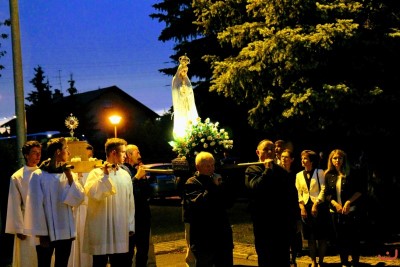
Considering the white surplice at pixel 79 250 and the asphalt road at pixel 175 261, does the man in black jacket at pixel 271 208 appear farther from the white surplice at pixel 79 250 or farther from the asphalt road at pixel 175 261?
the white surplice at pixel 79 250

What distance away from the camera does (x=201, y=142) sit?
889cm

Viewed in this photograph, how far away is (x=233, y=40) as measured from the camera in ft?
46.3

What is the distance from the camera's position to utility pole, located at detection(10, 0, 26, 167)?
972 cm

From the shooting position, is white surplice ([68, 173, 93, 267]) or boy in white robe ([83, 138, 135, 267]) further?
white surplice ([68, 173, 93, 267])

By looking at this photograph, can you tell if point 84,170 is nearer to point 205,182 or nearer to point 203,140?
point 205,182

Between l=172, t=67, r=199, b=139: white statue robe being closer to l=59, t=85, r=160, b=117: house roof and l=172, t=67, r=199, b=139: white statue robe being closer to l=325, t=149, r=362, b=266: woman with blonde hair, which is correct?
l=325, t=149, r=362, b=266: woman with blonde hair

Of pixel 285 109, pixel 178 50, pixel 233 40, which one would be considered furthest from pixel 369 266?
pixel 178 50

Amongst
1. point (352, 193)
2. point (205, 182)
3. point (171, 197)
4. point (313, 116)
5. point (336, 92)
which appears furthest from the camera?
point (171, 197)

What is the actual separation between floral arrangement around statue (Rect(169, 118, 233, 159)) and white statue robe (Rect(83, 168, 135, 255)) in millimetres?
2002

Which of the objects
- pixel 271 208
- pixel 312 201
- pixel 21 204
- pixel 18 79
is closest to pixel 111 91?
pixel 18 79

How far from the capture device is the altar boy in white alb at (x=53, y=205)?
22.2 ft

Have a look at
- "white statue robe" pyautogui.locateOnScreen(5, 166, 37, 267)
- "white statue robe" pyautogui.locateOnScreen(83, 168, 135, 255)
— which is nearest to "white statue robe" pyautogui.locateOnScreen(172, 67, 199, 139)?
"white statue robe" pyautogui.locateOnScreen(83, 168, 135, 255)

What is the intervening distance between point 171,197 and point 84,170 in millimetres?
17778

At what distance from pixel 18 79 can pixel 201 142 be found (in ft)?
11.9
